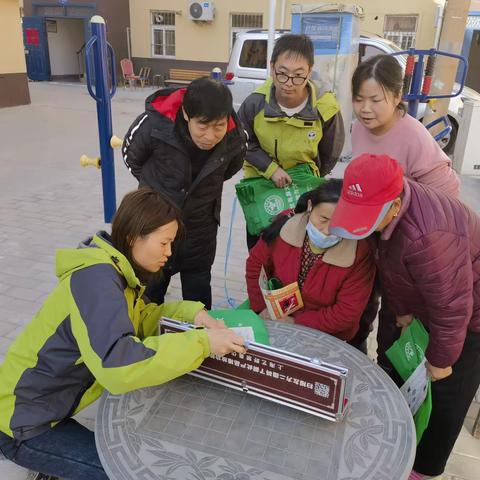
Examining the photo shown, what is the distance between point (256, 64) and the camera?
318 inches

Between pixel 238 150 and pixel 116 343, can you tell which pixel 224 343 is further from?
pixel 238 150

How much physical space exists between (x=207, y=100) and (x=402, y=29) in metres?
13.8

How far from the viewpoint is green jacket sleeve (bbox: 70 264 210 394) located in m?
1.21

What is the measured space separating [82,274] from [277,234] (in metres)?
0.92

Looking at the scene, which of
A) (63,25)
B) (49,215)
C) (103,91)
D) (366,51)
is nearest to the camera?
(103,91)

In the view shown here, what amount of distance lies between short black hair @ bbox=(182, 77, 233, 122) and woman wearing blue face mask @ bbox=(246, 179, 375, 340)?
0.47 metres

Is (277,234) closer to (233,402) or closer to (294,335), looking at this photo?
(294,335)

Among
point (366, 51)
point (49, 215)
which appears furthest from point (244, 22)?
point (49, 215)

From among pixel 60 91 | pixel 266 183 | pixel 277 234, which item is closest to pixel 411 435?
pixel 277 234

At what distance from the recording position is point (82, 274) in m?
1.30

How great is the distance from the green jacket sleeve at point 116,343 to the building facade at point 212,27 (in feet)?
46.0

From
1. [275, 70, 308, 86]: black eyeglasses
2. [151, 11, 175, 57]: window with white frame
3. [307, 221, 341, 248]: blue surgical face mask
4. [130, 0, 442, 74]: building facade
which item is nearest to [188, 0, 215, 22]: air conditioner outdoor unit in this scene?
[130, 0, 442, 74]: building facade

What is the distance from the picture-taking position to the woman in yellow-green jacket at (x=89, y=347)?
1.23m

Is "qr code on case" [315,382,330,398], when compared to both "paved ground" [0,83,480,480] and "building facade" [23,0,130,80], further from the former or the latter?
"building facade" [23,0,130,80]
